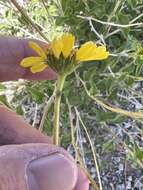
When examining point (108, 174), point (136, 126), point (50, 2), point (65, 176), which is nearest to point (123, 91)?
point (136, 126)

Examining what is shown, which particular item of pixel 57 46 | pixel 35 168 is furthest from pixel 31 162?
pixel 57 46

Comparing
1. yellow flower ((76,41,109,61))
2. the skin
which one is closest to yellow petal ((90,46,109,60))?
yellow flower ((76,41,109,61))

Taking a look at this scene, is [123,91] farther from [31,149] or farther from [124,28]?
[31,149]

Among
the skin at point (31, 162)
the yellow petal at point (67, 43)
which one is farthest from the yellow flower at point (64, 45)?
the skin at point (31, 162)

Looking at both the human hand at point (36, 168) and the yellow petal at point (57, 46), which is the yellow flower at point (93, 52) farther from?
the human hand at point (36, 168)

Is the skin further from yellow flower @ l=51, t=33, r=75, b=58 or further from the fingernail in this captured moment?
yellow flower @ l=51, t=33, r=75, b=58

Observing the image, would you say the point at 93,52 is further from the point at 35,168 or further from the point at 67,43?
the point at 35,168
